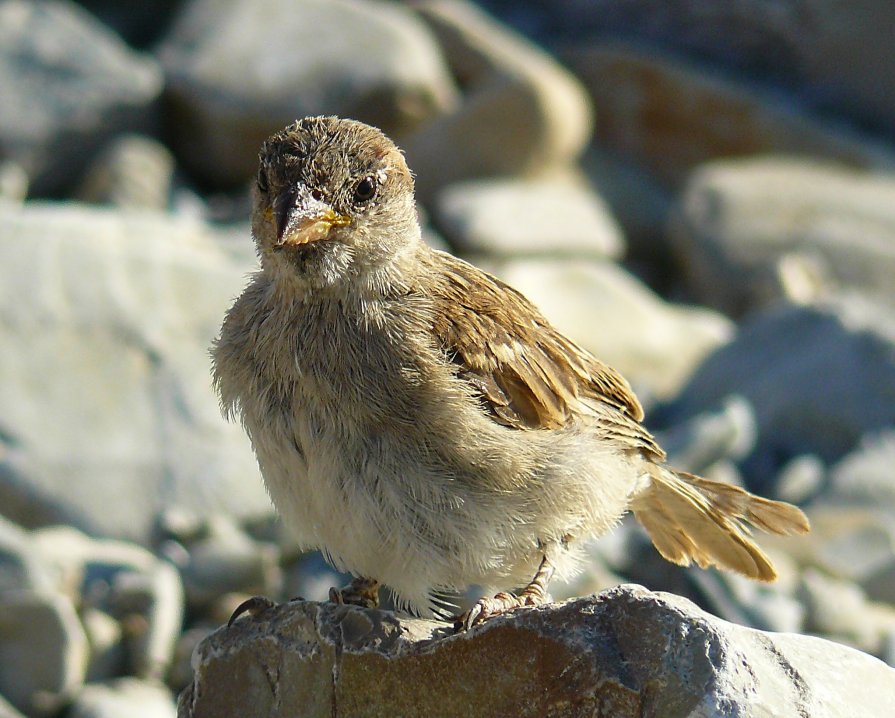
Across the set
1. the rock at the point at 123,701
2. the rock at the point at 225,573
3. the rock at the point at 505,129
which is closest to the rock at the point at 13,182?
the rock at the point at 505,129

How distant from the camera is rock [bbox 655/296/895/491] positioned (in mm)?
8234

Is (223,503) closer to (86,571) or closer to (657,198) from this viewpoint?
(86,571)

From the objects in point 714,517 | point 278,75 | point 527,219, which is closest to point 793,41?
point 527,219

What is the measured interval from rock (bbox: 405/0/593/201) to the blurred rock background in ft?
0.08

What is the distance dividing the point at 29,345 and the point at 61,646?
2.28 metres

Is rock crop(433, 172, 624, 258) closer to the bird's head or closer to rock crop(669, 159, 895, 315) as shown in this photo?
rock crop(669, 159, 895, 315)

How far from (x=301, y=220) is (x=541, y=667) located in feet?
4.57

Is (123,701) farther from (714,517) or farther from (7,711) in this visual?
(714,517)

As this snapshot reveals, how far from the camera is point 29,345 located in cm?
758

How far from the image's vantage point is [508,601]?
153 inches

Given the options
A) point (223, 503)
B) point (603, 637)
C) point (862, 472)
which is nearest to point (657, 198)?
point (862, 472)

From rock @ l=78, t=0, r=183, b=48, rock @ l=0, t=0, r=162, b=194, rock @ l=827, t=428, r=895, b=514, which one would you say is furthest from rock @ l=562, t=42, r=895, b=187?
rock @ l=827, t=428, r=895, b=514

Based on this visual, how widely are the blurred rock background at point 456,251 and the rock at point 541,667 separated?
208 centimetres

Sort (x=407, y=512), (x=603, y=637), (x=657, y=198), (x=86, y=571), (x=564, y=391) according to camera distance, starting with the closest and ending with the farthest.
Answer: (x=603, y=637) < (x=407, y=512) < (x=564, y=391) < (x=86, y=571) < (x=657, y=198)
